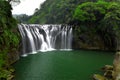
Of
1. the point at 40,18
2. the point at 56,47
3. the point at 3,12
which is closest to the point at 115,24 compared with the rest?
the point at 56,47

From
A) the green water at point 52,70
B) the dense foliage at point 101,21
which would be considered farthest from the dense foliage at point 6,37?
the dense foliage at point 101,21

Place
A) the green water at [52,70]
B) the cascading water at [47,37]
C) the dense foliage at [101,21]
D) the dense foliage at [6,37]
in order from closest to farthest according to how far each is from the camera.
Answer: the green water at [52,70]
the dense foliage at [6,37]
the cascading water at [47,37]
the dense foliage at [101,21]

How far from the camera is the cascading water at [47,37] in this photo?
38253 mm

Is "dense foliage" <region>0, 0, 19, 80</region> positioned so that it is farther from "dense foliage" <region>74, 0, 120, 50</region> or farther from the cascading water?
"dense foliage" <region>74, 0, 120, 50</region>

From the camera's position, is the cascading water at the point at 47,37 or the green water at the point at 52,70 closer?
the green water at the point at 52,70

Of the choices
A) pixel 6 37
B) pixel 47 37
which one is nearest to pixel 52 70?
pixel 6 37

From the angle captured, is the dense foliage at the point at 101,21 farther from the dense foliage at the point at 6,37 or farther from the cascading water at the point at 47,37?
the dense foliage at the point at 6,37

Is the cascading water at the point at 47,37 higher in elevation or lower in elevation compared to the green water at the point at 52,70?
higher

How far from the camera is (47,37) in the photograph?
142 feet

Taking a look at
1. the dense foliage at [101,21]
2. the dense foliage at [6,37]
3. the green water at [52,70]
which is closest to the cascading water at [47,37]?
the dense foliage at [101,21]

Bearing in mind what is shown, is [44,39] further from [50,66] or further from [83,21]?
[50,66]

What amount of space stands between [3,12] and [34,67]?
802 cm

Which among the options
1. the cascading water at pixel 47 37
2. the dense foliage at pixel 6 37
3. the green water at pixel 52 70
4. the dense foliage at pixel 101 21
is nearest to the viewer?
the green water at pixel 52 70

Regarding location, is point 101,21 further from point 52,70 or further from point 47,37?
point 52,70
